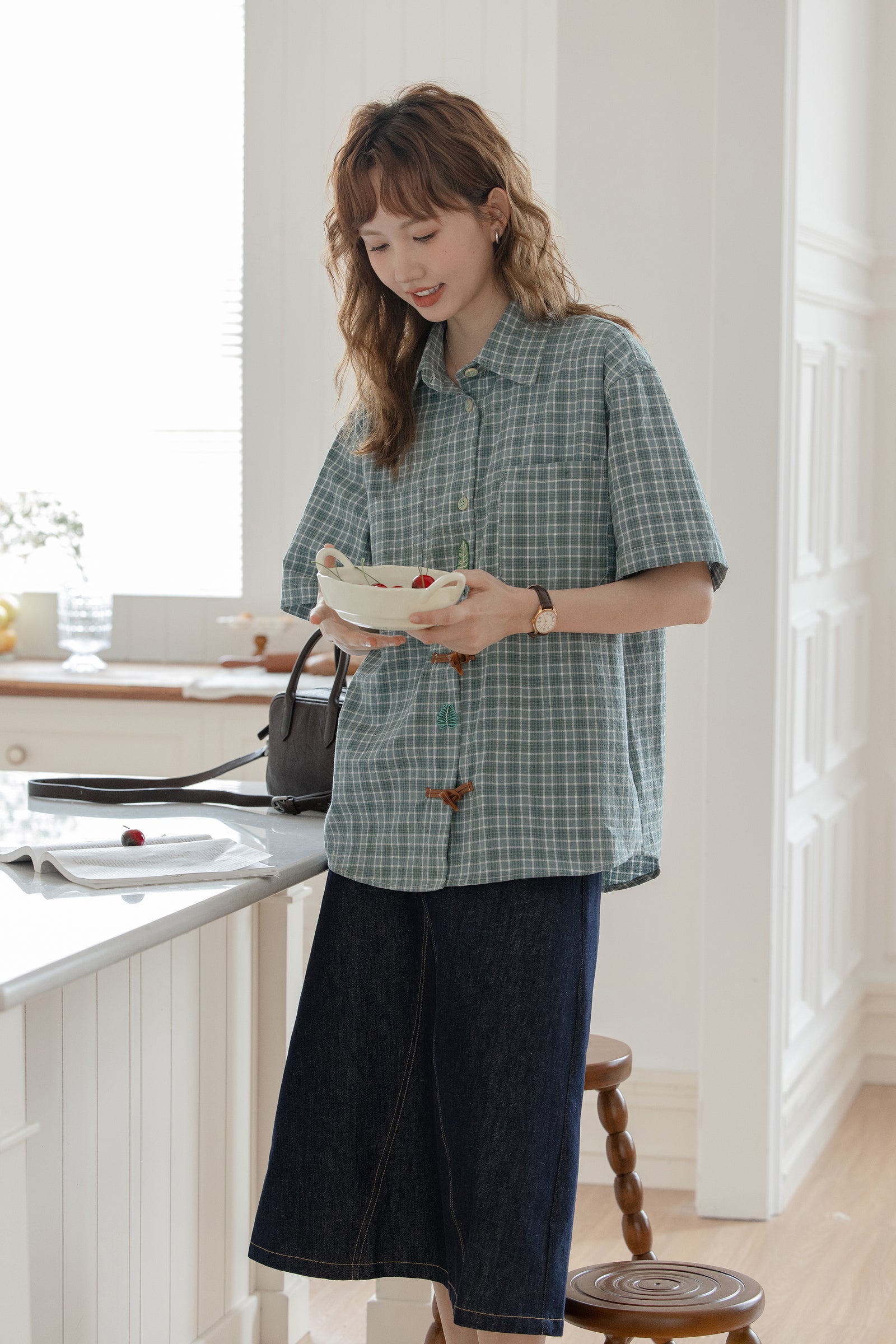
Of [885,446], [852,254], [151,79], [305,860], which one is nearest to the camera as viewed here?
[305,860]

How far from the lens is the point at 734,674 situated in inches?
98.5

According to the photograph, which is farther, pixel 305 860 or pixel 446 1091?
pixel 305 860

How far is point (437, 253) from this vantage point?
1.39 m

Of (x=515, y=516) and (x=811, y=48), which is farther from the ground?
Answer: (x=811, y=48)

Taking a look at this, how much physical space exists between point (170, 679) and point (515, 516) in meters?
2.16

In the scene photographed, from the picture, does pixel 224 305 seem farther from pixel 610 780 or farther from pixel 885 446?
pixel 610 780

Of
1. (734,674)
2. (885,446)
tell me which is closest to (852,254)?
(885,446)

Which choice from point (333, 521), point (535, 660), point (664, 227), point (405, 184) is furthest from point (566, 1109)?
point (664, 227)

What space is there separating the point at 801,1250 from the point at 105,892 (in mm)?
1627

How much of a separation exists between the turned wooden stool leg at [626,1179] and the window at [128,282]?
7.99 feet

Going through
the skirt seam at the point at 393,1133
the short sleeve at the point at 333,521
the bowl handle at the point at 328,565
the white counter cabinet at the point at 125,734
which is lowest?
the skirt seam at the point at 393,1133

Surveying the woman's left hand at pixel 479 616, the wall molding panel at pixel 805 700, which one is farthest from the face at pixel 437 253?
the wall molding panel at pixel 805 700

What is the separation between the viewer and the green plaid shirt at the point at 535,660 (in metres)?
1.33

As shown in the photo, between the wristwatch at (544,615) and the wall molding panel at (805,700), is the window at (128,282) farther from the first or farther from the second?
the wristwatch at (544,615)
